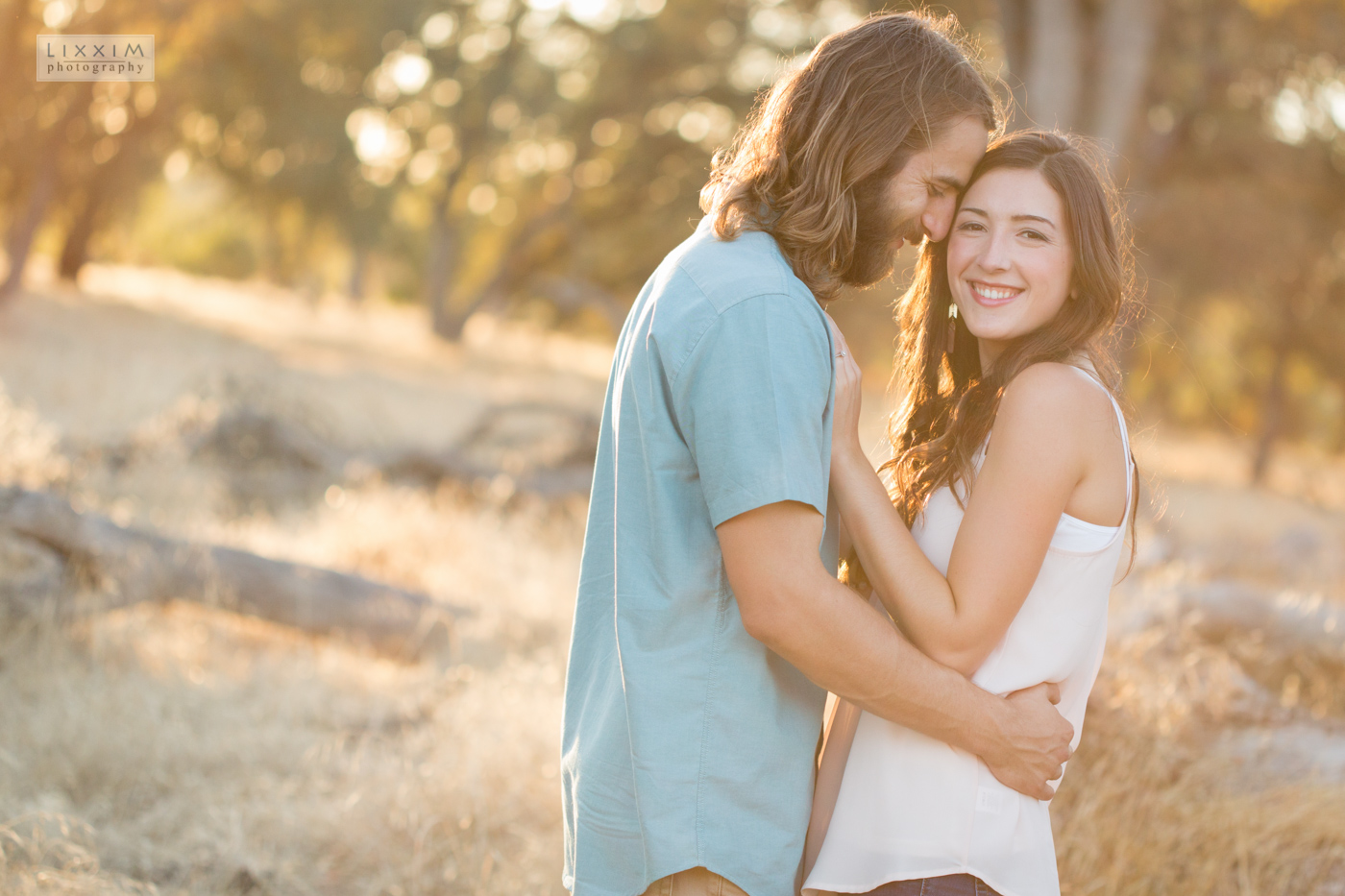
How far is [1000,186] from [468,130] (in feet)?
83.2

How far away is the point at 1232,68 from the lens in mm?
11266

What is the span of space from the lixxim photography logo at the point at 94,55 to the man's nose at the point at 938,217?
8617 millimetres

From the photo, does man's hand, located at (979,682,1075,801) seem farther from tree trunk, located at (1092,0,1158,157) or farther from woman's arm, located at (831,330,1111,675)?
tree trunk, located at (1092,0,1158,157)

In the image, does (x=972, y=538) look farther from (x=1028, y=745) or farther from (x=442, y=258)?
(x=442, y=258)

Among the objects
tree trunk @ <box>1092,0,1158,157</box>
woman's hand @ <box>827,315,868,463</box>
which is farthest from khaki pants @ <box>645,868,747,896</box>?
tree trunk @ <box>1092,0,1158,157</box>

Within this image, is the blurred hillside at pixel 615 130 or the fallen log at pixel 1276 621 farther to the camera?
the blurred hillside at pixel 615 130

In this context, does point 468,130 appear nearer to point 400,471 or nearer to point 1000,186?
point 400,471

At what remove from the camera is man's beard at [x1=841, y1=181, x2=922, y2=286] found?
185 centimetres

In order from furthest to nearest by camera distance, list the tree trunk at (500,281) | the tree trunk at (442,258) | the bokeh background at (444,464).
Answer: the tree trunk at (442,258)
the tree trunk at (500,281)
the bokeh background at (444,464)

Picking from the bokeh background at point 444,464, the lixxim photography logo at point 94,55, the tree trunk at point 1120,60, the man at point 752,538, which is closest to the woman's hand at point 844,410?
the man at point 752,538

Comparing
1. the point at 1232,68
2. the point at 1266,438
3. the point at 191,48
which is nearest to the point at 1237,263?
the point at 1266,438

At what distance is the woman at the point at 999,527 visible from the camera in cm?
181

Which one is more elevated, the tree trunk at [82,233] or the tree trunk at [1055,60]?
the tree trunk at [1055,60]

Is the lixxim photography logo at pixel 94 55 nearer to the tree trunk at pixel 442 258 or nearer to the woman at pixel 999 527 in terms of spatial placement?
the woman at pixel 999 527
